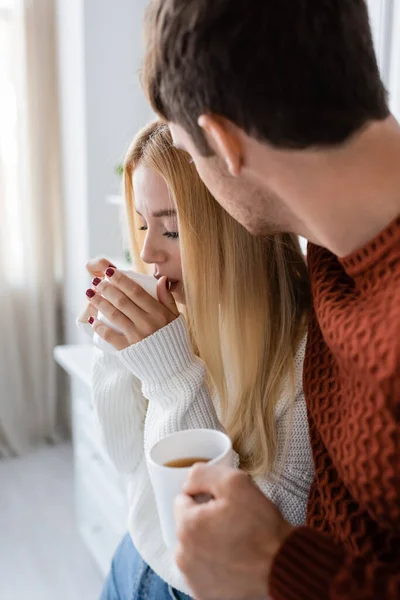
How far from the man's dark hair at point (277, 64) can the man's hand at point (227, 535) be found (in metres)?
0.31

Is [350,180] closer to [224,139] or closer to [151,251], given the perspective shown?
[224,139]

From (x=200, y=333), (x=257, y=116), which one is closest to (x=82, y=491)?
(x=200, y=333)

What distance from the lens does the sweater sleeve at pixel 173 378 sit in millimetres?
886

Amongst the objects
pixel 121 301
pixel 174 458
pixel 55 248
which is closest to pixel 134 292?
pixel 121 301

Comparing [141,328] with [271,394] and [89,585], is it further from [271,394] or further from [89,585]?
→ [89,585]

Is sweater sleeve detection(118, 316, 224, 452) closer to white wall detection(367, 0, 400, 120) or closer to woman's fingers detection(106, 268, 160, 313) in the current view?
woman's fingers detection(106, 268, 160, 313)

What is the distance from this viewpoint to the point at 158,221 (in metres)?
1.00

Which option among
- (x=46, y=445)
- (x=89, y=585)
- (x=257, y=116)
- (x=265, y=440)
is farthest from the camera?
(x=46, y=445)

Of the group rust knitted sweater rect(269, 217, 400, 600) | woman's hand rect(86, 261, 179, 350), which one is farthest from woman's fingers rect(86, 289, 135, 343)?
rust knitted sweater rect(269, 217, 400, 600)

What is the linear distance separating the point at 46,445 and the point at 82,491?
33.6 inches

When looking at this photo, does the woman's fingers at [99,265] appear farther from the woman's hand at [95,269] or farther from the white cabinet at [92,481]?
the white cabinet at [92,481]

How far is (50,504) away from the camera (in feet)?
7.57

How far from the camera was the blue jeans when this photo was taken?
3.23 ft

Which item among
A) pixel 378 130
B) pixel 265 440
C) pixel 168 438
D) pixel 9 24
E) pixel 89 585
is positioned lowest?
pixel 89 585
